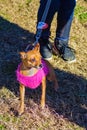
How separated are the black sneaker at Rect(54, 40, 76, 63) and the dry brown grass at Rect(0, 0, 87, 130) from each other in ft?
0.21

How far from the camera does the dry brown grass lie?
147 inches

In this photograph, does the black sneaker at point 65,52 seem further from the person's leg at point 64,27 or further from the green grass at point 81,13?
the green grass at point 81,13

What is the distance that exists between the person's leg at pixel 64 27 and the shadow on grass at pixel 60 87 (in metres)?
0.30

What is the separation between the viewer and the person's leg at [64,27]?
4.35 meters

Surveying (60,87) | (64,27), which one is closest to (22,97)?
(60,87)

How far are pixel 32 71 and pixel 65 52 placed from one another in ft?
4.04

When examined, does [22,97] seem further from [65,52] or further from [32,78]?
[65,52]

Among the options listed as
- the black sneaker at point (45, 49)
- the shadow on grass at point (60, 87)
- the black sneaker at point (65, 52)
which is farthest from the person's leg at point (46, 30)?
the shadow on grass at point (60, 87)

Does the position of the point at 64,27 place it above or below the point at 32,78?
above

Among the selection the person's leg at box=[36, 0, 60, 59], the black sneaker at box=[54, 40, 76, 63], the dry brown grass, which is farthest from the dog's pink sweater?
the black sneaker at box=[54, 40, 76, 63]

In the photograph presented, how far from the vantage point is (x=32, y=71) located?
3434mm

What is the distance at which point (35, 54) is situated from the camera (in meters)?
3.25

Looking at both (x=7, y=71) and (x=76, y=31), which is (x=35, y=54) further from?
(x=76, y=31)

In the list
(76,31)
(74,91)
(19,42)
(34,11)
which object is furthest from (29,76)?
(34,11)
